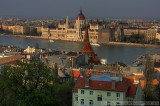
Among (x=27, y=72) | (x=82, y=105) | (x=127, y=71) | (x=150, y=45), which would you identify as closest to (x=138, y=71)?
(x=127, y=71)

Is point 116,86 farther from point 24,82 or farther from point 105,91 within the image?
point 24,82

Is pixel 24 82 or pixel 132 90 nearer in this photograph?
pixel 24 82

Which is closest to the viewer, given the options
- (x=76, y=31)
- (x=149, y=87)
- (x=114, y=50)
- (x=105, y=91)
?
(x=105, y=91)

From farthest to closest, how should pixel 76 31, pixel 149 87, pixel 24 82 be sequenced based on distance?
pixel 76 31 → pixel 149 87 → pixel 24 82

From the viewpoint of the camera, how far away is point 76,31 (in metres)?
28.0

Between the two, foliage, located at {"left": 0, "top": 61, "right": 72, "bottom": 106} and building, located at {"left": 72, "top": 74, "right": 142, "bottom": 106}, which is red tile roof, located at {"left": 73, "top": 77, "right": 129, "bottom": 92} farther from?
foliage, located at {"left": 0, "top": 61, "right": 72, "bottom": 106}

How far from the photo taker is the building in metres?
4.38

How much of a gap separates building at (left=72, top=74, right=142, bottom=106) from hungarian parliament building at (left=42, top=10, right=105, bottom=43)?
19.2 meters

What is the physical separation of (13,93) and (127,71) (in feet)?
12.9

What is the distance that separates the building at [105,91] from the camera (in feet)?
14.4

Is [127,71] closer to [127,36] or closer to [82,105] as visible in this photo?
[82,105]

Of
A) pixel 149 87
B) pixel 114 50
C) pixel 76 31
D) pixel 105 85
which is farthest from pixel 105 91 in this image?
pixel 76 31

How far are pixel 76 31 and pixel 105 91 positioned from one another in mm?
23721

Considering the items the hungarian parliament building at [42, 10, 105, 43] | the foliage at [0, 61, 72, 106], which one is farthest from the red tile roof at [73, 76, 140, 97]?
the hungarian parliament building at [42, 10, 105, 43]
